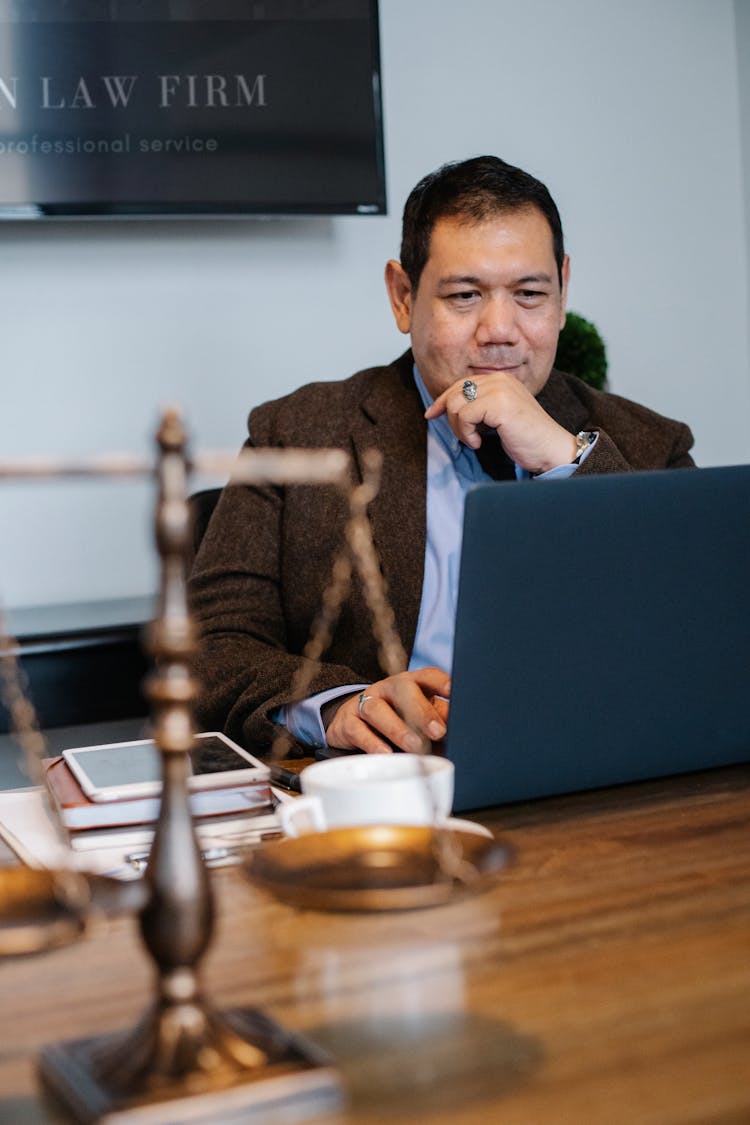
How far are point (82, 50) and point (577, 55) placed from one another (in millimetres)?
1270

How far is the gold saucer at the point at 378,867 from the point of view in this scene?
1.96ft

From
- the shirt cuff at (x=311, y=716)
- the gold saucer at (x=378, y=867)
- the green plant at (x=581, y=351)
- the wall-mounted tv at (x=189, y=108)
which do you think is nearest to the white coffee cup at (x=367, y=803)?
the gold saucer at (x=378, y=867)

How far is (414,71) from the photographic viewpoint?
10.2 ft

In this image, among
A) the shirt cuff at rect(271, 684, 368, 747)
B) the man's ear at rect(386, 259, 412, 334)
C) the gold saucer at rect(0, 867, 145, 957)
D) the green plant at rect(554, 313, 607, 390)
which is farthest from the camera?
the green plant at rect(554, 313, 607, 390)

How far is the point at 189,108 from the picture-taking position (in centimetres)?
279

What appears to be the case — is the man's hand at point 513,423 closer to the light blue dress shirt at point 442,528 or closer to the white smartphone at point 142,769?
the light blue dress shirt at point 442,528

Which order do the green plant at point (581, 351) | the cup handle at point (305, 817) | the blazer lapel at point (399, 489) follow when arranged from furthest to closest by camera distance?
the green plant at point (581, 351) → the blazer lapel at point (399, 489) → the cup handle at point (305, 817)

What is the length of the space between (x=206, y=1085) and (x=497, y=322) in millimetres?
1352

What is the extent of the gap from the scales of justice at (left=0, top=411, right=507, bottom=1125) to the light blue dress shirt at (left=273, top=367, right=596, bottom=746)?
3.36ft

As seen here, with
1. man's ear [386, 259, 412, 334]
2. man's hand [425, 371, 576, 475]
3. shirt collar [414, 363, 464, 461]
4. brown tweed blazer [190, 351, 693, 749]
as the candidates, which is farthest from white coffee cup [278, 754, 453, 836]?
man's ear [386, 259, 412, 334]

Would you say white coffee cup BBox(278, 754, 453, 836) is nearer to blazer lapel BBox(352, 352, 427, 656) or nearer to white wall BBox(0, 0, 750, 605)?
blazer lapel BBox(352, 352, 427, 656)

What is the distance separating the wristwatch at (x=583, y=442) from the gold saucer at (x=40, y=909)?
1161 mm

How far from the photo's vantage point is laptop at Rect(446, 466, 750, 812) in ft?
3.30

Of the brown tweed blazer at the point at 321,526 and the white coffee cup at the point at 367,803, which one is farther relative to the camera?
the brown tweed blazer at the point at 321,526
